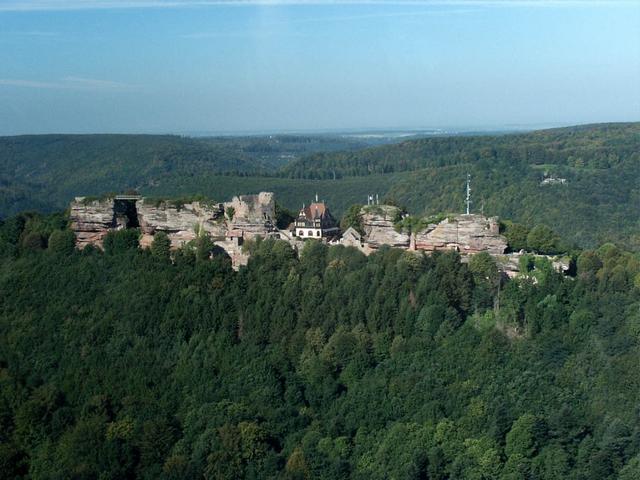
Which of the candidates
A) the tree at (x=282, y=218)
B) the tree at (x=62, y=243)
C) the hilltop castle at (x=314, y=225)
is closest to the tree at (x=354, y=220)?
the hilltop castle at (x=314, y=225)

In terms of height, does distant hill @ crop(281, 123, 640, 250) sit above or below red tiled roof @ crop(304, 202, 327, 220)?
below

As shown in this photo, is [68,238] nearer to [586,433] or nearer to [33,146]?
[586,433]

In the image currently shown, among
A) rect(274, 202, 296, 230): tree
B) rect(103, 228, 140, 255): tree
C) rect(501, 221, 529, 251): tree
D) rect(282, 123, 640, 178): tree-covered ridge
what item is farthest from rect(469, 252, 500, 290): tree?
rect(282, 123, 640, 178): tree-covered ridge

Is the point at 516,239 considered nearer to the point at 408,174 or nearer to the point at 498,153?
the point at 498,153

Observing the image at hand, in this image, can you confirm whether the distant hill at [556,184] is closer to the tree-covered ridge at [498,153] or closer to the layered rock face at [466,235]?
the tree-covered ridge at [498,153]

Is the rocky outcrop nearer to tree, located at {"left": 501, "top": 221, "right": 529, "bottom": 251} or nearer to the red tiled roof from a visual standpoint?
the red tiled roof

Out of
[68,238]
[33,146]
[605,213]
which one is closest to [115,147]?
[33,146]
